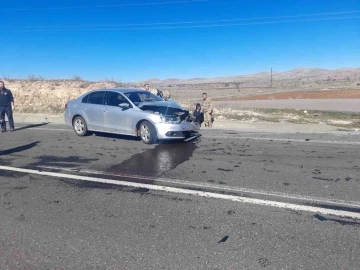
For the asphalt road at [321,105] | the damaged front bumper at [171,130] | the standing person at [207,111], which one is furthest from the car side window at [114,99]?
the asphalt road at [321,105]

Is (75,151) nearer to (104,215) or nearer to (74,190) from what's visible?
(74,190)

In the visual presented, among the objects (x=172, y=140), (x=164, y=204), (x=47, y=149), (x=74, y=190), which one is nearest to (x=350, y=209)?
(x=164, y=204)

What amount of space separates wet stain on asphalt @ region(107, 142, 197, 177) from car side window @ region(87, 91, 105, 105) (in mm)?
2826

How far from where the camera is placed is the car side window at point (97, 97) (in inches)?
436

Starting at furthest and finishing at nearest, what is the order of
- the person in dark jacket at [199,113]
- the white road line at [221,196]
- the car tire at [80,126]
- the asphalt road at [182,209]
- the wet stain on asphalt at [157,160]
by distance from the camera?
the person in dark jacket at [199,113]
the car tire at [80,126]
the wet stain on asphalt at [157,160]
the white road line at [221,196]
the asphalt road at [182,209]

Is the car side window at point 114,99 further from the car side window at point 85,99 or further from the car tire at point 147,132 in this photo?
the car tire at point 147,132

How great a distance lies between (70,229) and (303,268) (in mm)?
2668

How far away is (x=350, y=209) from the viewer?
Result: 14.9 ft

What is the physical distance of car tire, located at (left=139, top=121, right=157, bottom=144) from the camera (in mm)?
9695

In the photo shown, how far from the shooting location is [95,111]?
11.0 metres

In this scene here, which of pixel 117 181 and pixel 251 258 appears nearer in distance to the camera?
pixel 251 258

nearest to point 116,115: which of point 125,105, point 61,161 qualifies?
point 125,105

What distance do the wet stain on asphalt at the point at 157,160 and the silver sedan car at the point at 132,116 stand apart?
0.53 metres

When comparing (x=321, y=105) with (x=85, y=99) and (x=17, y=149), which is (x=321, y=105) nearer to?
(x=85, y=99)
